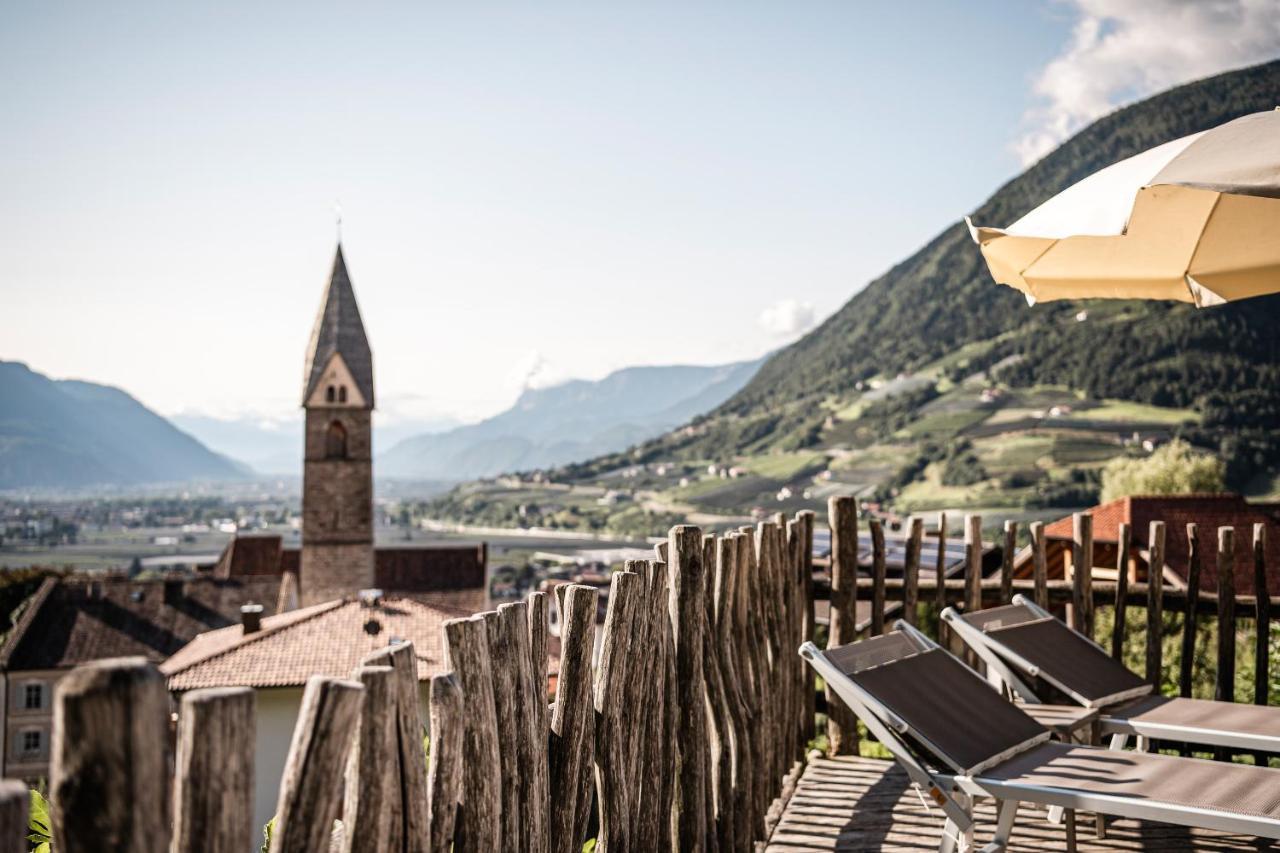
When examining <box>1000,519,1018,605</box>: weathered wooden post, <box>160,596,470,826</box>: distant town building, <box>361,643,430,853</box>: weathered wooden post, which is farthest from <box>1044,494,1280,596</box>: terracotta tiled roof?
<box>361,643,430,853</box>: weathered wooden post

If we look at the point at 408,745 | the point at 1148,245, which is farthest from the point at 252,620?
the point at 408,745

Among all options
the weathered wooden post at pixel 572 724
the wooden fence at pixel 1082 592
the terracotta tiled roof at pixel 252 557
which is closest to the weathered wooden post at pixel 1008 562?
the wooden fence at pixel 1082 592

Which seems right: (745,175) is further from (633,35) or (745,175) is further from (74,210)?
(74,210)

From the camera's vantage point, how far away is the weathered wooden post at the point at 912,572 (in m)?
5.99

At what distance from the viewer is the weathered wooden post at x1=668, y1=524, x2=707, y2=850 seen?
371 centimetres

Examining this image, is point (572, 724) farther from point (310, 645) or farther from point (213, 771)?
point (310, 645)

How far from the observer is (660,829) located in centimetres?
343

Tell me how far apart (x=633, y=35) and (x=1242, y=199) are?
2184cm

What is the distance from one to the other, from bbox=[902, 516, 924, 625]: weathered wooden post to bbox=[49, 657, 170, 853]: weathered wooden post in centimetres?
504

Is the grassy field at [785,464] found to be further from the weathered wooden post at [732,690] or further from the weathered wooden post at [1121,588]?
the weathered wooden post at [732,690]

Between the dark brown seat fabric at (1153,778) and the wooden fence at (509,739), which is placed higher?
the wooden fence at (509,739)

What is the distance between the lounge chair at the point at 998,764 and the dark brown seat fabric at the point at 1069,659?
0.56 m

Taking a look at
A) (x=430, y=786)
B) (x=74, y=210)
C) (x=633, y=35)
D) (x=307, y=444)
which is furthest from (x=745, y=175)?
(x=430, y=786)

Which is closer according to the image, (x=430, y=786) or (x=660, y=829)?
(x=430, y=786)
